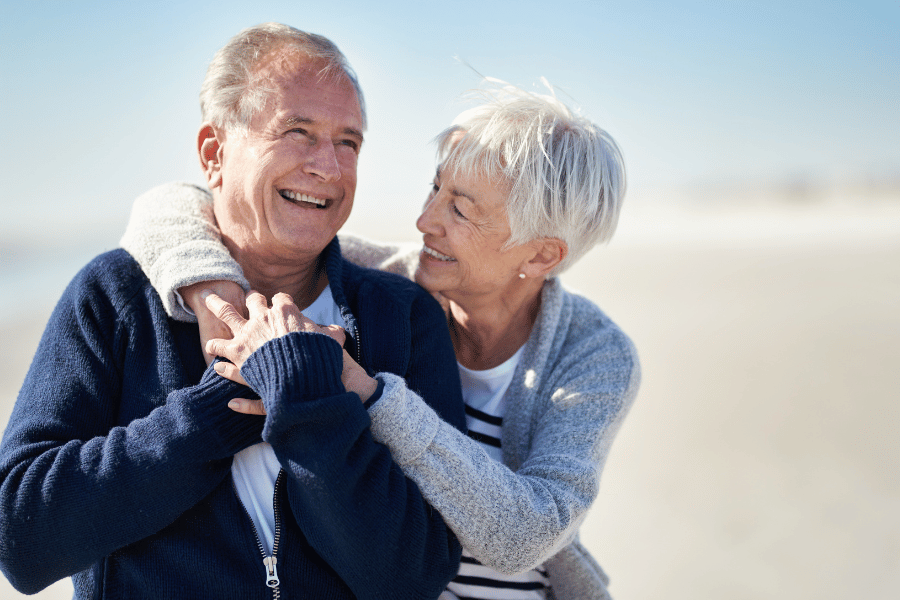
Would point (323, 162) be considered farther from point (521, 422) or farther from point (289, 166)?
point (521, 422)

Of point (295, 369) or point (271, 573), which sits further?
point (271, 573)

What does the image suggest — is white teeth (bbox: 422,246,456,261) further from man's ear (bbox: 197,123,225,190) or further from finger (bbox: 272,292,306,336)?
finger (bbox: 272,292,306,336)

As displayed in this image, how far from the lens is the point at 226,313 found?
1897mm

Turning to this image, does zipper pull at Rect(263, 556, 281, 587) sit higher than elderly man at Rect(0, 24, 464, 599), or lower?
lower

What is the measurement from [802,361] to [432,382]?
6085 mm

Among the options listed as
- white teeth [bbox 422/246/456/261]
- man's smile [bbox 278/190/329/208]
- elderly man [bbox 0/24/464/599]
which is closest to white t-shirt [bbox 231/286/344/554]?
elderly man [bbox 0/24/464/599]

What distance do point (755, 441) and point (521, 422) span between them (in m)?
3.81

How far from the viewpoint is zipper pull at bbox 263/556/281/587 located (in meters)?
1.88

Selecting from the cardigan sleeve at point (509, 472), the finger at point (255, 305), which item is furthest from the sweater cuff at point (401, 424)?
the finger at point (255, 305)

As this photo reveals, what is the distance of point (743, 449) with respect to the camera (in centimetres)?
541

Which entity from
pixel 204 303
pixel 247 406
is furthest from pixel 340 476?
pixel 204 303

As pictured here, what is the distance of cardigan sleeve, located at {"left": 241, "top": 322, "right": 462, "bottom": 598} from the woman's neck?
1.04 m

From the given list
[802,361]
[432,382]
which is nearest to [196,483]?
[432,382]

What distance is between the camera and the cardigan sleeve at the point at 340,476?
161 cm
